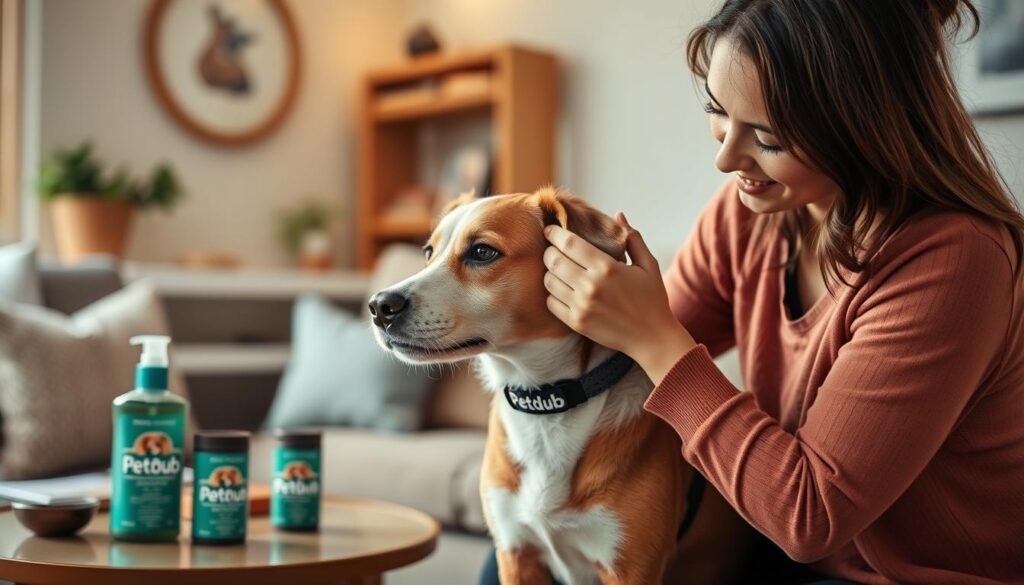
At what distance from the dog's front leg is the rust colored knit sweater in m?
0.25

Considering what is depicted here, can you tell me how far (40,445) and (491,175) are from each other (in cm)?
203

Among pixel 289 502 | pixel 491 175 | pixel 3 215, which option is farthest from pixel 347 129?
pixel 289 502

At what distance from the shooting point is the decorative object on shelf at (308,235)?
4023 mm

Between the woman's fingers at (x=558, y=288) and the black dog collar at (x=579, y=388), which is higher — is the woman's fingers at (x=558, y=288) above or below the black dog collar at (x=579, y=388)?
above

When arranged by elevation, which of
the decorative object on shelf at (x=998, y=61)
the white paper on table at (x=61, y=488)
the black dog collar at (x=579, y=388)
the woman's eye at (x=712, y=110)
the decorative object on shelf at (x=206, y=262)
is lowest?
the white paper on table at (x=61, y=488)

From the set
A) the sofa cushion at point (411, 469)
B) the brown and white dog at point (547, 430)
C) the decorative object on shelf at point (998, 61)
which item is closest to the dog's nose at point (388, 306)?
the brown and white dog at point (547, 430)

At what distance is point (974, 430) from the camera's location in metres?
1.12

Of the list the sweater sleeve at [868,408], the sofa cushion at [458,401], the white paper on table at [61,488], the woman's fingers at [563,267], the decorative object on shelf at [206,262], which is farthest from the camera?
the decorative object on shelf at [206,262]

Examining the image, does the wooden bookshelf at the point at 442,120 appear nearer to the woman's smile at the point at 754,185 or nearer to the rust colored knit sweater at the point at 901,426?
the woman's smile at the point at 754,185

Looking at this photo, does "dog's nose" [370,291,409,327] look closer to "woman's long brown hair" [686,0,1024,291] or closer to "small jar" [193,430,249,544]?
"small jar" [193,430,249,544]

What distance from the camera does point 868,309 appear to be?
110cm

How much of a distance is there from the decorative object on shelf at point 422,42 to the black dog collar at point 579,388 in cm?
310

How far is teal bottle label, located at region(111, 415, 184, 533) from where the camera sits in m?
1.28

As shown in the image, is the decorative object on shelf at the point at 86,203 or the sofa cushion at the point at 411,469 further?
the decorative object on shelf at the point at 86,203
